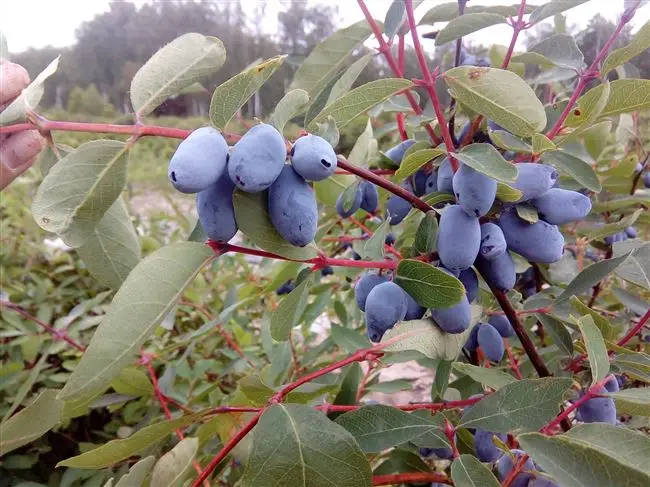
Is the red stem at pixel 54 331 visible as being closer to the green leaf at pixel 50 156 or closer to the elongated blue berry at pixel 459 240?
the green leaf at pixel 50 156

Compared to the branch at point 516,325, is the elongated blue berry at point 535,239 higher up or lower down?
higher up

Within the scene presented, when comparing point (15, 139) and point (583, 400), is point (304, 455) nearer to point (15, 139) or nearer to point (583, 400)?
point (583, 400)

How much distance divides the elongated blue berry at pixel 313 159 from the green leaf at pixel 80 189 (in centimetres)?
16

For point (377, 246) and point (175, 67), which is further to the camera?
point (377, 246)

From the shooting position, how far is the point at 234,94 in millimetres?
450

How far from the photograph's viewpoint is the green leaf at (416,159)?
21.4 inches

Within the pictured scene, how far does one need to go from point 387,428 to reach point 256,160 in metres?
0.34

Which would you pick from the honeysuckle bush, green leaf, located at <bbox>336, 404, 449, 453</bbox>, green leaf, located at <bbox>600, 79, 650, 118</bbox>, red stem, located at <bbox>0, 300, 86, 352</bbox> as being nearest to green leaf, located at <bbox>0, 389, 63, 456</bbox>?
the honeysuckle bush

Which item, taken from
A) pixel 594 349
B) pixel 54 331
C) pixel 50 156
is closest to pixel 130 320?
pixel 50 156

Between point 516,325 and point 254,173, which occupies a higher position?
point 254,173

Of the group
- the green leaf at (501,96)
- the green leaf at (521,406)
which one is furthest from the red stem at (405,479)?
the green leaf at (501,96)

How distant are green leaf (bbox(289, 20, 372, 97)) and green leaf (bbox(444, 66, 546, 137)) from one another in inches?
10.3

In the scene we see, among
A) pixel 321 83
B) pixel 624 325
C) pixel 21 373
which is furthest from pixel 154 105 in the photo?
pixel 21 373

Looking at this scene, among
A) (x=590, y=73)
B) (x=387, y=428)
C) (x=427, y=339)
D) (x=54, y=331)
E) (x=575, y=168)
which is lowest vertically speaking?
(x=54, y=331)
